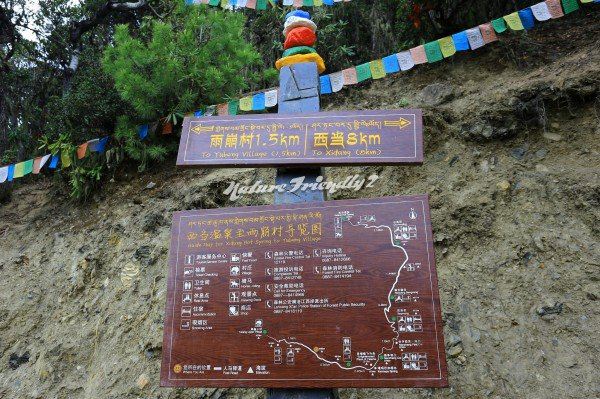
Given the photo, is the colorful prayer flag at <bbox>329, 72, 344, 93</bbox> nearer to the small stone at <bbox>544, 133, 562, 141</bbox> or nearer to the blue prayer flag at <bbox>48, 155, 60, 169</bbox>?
the small stone at <bbox>544, 133, 562, 141</bbox>

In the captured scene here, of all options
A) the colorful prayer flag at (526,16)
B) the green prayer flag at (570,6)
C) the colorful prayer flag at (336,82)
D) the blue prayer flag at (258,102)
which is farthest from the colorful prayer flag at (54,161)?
the green prayer flag at (570,6)

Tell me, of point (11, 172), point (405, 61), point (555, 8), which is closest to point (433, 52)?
point (405, 61)

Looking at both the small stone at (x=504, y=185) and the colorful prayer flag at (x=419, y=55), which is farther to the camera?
the colorful prayer flag at (x=419, y=55)

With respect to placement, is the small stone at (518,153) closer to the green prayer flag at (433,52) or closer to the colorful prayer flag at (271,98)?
the green prayer flag at (433,52)

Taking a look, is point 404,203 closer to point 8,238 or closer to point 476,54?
point 476,54

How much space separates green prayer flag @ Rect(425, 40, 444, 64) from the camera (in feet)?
21.1

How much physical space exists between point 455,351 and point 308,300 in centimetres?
239

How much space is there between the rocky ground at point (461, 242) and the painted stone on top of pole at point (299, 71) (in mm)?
2656

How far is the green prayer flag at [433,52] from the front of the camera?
6430 millimetres

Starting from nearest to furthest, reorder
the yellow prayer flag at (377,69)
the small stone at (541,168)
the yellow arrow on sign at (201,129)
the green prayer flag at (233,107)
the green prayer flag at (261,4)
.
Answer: the yellow arrow on sign at (201,129)
the small stone at (541,168)
the yellow prayer flag at (377,69)
the green prayer flag at (233,107)
the green prayer flag at (261,4)

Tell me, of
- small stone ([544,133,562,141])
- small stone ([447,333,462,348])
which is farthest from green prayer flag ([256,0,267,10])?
small stone ([447,333,462,348])

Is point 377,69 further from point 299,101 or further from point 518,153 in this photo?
point 299,101

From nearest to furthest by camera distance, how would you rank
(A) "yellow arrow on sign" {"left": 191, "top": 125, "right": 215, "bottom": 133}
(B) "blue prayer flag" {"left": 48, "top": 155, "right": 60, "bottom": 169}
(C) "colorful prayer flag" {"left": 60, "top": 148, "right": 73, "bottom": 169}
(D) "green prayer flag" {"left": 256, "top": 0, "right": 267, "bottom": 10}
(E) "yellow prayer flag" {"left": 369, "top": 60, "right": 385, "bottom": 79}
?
1. (A) "yellow arrow on sign" {"left": 191, "top": 125, "right": 215, "bottom": 133}
2. (E) "yellow prayer flag" {"left": 369, "top": 60, "right": 385, "bottom": 79}
3. (D) "green prayer flag" {"left": 256, "top": 0, "right": 267, "bottom": 10}
4. (C) "colorful prayer flag" {"left": 60, "top": 148, "right": 73, "bottom": 169}
5. (B) "blue prayer flag" {"left": 48, "top": 155, "right": 60, "bottom": 169}

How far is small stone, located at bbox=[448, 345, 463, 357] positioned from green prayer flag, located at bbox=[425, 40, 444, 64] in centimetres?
369
